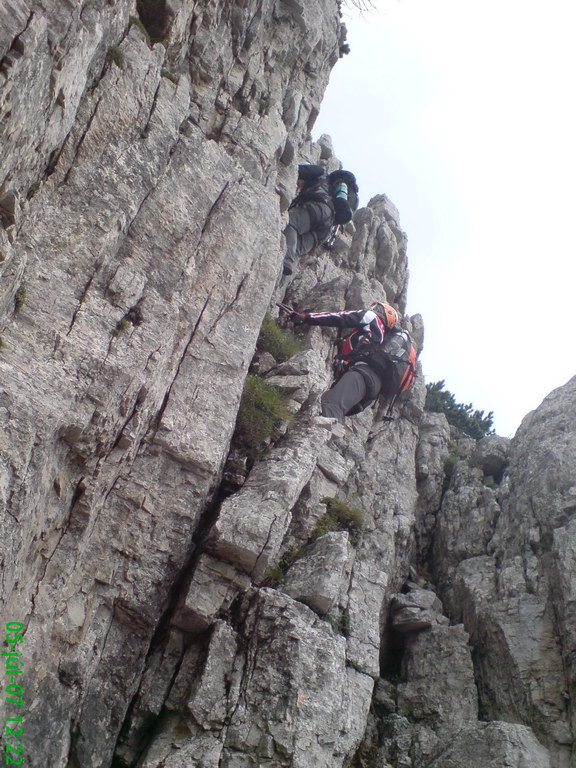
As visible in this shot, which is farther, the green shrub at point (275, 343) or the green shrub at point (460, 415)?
the green shrub at point (460, 415)

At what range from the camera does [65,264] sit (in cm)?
898

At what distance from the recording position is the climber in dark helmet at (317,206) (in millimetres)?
19047

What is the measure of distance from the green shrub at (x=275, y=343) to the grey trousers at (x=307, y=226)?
3.61m

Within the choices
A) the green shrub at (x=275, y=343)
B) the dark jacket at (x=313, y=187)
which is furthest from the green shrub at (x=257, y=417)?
the dark jacket at (x=313, y=187)

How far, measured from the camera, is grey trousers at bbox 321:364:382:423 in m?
14.8

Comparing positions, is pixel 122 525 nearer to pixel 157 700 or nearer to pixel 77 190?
pixel 157 700

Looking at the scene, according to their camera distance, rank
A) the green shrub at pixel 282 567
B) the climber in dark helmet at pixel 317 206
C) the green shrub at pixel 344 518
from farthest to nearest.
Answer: the climber in dark helmet at pixel 317 206
the green shrub at pixel 344 518
the green shrub at pixel 282 567

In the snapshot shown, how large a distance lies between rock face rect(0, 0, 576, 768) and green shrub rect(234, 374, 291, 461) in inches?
11.2

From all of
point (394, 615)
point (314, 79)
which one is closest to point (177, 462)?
point (394, 615)

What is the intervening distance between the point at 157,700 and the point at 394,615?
236 inches

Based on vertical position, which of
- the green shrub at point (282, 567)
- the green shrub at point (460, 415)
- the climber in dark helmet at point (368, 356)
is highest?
the green shrub at point (460, 415)

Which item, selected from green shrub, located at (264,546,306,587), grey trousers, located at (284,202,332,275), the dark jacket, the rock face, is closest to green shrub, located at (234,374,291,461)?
the rock face

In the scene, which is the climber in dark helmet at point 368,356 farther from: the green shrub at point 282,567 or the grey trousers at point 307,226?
the green shrub at point 282,567

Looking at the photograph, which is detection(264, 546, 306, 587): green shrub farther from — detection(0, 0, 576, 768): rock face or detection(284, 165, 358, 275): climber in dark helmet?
detection(284, 165, 358, 275): climber in dark helmet
